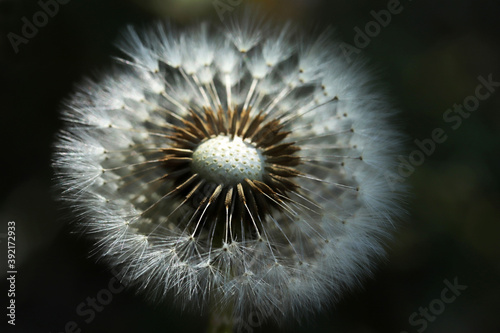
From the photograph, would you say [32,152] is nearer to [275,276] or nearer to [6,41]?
[6,41]

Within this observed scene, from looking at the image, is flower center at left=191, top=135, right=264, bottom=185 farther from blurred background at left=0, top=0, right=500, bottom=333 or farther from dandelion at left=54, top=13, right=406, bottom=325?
blurred background at left=0, top=0, right=500, bottom=333

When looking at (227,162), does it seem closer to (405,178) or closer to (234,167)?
(234,167)

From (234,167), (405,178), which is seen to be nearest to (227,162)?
(234,167)

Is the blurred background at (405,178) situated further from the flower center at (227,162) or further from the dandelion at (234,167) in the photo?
the flower center at (227,162)

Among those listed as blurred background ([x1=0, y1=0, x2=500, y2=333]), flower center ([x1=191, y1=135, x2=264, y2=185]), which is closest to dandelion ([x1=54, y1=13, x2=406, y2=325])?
flower center ([x1=191, y1=135, x2=264, y2=185])

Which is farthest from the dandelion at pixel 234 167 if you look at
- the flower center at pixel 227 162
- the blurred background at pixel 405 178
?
the blurred background at pixel 405 178

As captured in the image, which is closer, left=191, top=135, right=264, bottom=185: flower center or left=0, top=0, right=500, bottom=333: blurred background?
left=191, top=135, right=264, bottom=185: flower center

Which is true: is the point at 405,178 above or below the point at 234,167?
below
